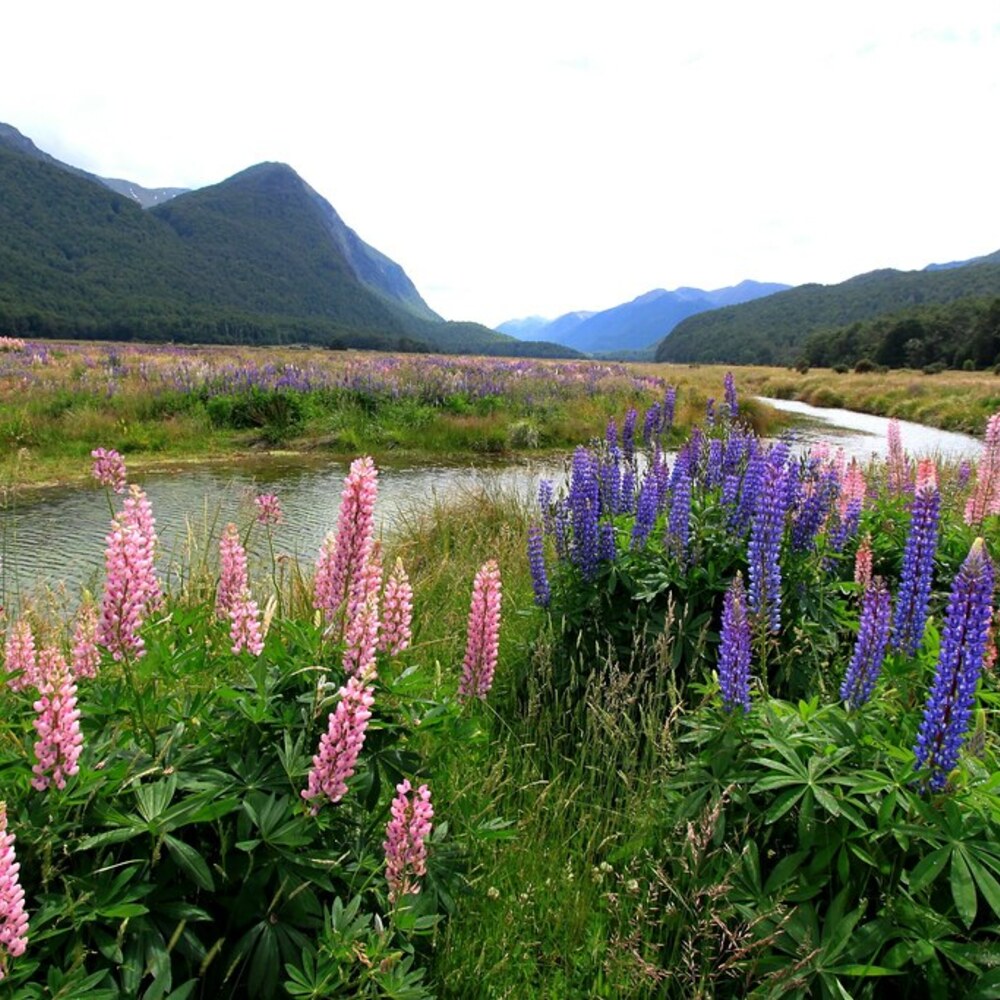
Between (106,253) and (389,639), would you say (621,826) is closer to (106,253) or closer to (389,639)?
(389,639)

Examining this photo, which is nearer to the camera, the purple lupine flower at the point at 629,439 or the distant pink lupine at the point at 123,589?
the distant pink lupine at the point at 123,589

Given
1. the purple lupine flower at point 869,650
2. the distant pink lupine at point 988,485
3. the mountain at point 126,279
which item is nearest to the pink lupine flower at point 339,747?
the purple lupine flower at point 869,650

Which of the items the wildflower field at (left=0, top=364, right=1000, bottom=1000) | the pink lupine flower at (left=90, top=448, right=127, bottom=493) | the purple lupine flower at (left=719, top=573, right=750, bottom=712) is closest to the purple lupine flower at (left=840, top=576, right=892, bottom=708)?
the wildflower field at (left=0, top=364, right=1000, bottom=1000)

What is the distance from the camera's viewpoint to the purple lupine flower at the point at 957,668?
80.9 inches

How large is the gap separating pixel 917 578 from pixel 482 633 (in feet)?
6.27

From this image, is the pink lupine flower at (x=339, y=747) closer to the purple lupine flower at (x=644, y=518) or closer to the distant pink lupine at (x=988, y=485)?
the purple lupine flower at (x=644, y=518)

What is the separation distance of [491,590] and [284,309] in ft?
634

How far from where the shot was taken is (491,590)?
2.83 metres

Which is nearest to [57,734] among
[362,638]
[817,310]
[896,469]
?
[362,638]

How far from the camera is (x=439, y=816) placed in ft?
9.56

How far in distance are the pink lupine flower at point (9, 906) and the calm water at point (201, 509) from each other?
458cm

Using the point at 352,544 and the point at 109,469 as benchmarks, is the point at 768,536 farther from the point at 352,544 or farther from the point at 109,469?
the point at 109,469

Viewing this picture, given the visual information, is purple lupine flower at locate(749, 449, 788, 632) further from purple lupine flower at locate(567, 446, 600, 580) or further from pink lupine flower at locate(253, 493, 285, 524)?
pink lupine flower at locate(253, 493, 285, 524)

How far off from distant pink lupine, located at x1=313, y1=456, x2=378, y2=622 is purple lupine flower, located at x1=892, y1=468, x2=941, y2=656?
7.43 ft
